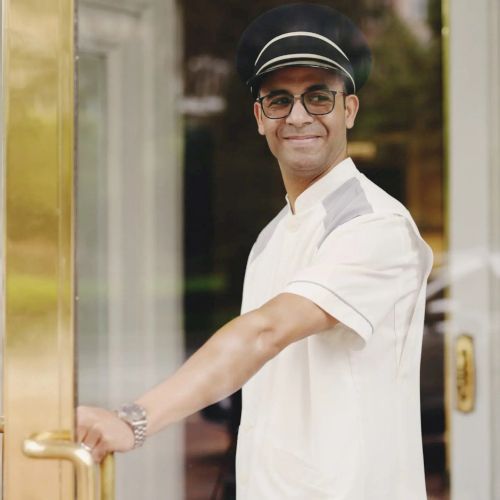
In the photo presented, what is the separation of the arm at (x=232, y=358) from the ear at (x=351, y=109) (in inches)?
13.0

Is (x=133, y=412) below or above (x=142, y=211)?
below

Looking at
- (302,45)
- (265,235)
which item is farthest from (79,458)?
(302,45)

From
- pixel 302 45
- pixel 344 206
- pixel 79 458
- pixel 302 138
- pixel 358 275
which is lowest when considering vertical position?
pixel 79 458

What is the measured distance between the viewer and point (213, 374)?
1.38 m

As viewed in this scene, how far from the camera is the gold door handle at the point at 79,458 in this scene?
129 centimetres

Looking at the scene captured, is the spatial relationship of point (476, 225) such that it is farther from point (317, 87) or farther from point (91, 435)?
point (91, 435)

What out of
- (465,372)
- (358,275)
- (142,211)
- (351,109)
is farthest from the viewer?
(465,372)

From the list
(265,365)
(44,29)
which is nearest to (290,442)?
(265,365)

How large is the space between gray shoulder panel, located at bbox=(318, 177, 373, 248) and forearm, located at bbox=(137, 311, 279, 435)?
190 millimetres

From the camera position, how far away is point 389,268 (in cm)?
144

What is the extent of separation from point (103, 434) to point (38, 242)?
311mm

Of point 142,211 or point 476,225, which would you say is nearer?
point 142,211

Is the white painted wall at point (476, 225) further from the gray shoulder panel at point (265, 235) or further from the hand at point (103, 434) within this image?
the hand at point (103, 434)

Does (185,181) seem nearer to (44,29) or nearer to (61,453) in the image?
(44,29)
